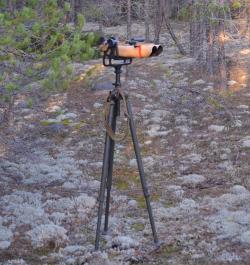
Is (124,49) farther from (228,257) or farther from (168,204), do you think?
(168,204)

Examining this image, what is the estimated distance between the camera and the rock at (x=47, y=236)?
6.22 metres

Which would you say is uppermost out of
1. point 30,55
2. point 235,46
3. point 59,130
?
point 30,55

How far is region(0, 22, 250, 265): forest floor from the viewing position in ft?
19.8

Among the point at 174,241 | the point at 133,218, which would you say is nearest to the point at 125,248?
the point at 174,241

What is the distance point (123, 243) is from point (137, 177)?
2.84 m

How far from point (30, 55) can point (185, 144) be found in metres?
4.57

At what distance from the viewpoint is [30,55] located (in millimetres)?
6711

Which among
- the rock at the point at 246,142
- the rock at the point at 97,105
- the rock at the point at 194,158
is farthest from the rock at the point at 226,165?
the rock at the point at 97,105

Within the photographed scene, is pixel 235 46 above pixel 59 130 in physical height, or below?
above

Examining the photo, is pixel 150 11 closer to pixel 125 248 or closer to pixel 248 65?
pixel 248 65

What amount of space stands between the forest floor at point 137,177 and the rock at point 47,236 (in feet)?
0.04

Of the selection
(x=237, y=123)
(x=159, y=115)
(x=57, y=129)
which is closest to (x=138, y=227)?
(x=237, y=123)

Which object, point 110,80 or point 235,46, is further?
point 235,46

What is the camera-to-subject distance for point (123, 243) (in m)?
6.09
